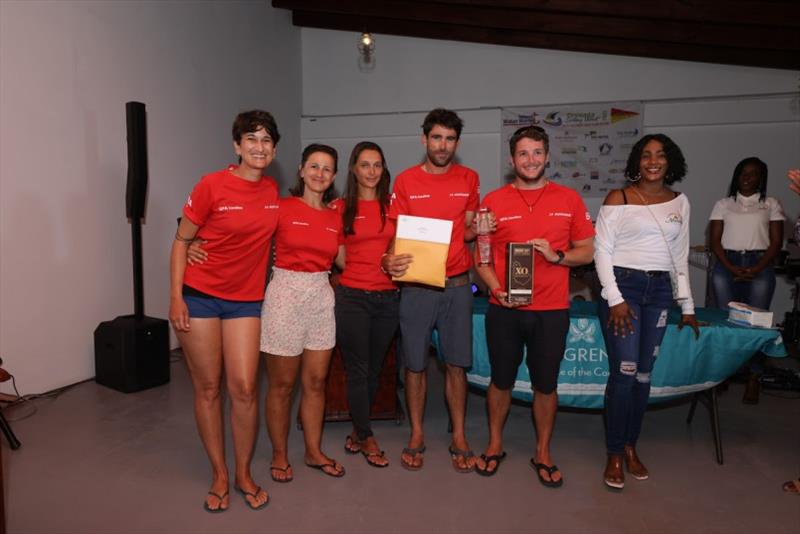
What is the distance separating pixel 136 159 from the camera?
4.03m

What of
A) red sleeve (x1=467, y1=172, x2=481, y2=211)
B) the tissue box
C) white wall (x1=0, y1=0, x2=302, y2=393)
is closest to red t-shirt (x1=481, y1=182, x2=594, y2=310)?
red sleeve (x1=467, y1=172, x2=481, y2=211)

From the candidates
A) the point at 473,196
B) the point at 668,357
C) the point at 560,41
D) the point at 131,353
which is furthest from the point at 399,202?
the point at 560,41

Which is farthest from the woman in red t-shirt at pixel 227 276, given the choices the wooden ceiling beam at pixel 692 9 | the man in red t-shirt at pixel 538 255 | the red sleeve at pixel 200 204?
the wooden ceiling beam at pixel 692 9

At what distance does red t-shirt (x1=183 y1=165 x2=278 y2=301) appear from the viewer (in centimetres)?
218

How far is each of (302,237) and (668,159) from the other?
5.67ft

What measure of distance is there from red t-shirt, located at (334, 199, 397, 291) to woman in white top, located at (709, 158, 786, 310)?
2.99 m

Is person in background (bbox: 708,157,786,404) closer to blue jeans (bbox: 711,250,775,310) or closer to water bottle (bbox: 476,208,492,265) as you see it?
blue jeans (bbox: 711,250,775,310)

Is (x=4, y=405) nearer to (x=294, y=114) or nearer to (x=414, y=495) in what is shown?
(x=414, y=495)

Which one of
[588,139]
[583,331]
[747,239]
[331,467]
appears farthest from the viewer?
[588,139]

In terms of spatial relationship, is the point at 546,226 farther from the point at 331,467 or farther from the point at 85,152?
the point at 85,152

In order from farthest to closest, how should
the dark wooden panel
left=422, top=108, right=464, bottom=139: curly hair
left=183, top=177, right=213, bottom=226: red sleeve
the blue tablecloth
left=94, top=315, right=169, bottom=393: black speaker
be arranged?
the dark wooden panel < left=94, top=315, right=169, bottom=393: black speaker < the blue tablecloth < left=422, top=108, right=464, bottom=139: curly hair < left=183, top=177, right=213, bottom=226: red sleeve

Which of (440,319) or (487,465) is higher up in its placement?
(440,319)

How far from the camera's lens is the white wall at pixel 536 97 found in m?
6.04

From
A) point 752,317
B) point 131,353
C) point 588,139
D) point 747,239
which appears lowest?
point 131,353
